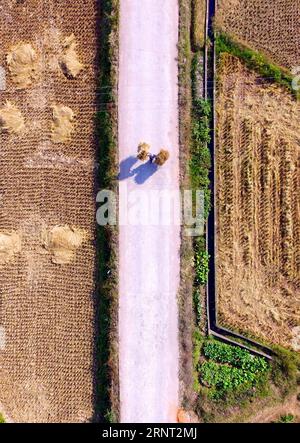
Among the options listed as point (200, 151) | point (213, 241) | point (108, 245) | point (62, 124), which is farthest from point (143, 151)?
point (213, 241)

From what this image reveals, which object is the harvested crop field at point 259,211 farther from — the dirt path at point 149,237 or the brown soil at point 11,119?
the brown soil at point 11,119

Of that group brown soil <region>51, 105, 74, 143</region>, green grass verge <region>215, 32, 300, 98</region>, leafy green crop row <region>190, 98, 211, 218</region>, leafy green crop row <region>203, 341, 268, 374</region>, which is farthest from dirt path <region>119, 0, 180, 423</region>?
brown soil <region>51, 105, 74, 143</region>

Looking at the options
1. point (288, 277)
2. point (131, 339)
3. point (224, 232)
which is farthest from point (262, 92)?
point (131, 339)

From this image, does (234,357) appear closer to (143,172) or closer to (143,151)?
(143,172)

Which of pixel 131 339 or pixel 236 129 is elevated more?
pixel 236 129

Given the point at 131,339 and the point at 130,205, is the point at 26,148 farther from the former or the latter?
the point at 131,339

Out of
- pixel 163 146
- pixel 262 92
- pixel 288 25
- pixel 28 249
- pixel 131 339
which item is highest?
pixel 288 25
